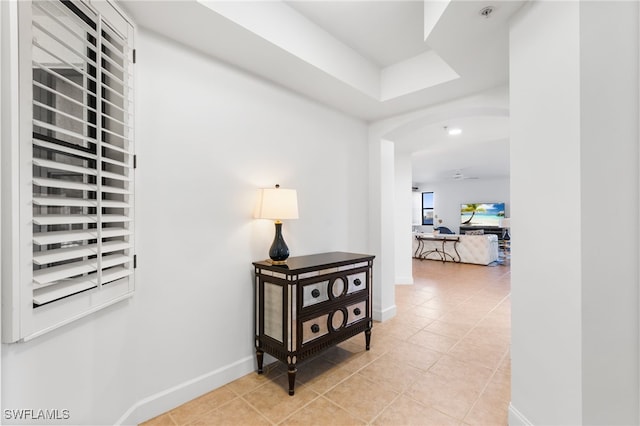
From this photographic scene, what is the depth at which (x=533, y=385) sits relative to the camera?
62.2 inches

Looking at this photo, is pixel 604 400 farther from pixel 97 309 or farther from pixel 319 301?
pixel 97 309

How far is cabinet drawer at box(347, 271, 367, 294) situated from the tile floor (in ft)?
1.99

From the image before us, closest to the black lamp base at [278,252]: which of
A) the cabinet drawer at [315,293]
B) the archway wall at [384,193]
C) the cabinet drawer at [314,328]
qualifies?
the cabinet drawer at [315,293]

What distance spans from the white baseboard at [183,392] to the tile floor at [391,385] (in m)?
0.04

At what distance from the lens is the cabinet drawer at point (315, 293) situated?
7.27ft

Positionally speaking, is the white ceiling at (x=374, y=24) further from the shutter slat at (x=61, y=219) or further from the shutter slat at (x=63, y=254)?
the shutter slat at (x=63, y=254)

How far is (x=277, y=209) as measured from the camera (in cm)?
227

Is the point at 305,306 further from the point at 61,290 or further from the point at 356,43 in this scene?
the point at 356,43

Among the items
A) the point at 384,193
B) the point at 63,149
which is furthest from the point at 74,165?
the point at 384,193

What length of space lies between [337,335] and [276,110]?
2.03m

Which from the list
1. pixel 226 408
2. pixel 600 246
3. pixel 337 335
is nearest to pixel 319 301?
pixel 337 335

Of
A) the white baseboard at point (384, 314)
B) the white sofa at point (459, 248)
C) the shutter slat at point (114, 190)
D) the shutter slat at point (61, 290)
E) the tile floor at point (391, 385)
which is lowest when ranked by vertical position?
the tile floor at point (391, 385)

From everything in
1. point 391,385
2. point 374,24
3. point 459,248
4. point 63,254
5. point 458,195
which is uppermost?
point 374,24

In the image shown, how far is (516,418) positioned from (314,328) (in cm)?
135
